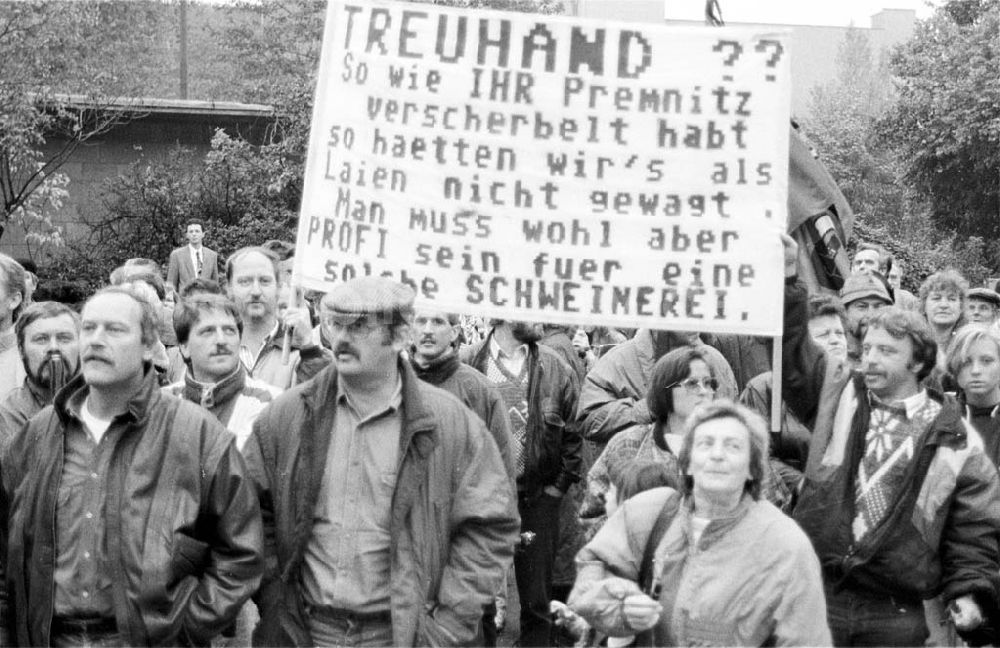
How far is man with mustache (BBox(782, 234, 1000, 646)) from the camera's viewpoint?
215 inches

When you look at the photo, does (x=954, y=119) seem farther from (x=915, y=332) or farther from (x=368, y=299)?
(x=368, y=299)

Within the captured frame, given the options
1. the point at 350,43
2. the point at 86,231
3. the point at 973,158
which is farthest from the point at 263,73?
the point at 350,43

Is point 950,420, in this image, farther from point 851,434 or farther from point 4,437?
point 4,437

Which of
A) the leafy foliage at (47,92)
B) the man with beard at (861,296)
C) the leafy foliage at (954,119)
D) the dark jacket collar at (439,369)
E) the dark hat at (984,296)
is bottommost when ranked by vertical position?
the dark jacket collar at (439,369)

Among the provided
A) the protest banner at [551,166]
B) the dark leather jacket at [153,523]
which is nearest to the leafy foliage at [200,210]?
the protest banner at [551,166]

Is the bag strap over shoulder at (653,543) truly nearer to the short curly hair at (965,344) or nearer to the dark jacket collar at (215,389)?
the dark jacket collar at (215,389)

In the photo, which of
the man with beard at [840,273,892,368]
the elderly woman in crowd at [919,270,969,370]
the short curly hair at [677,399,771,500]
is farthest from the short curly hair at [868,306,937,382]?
the elderly woman in crowd at [919,270,969,370]

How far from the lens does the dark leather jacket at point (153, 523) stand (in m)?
4.69

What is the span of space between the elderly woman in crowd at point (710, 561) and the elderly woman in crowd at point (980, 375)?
279 cm

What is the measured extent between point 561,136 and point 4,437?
2474mm

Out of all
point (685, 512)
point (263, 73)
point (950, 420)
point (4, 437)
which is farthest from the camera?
point (263, 73)

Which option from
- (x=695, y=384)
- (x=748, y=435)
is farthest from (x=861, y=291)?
(x=748, y=435)

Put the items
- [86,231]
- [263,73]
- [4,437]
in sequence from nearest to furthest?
1. [4,437]
2. [86,231]
3. [263,73]

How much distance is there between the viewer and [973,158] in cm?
3544
